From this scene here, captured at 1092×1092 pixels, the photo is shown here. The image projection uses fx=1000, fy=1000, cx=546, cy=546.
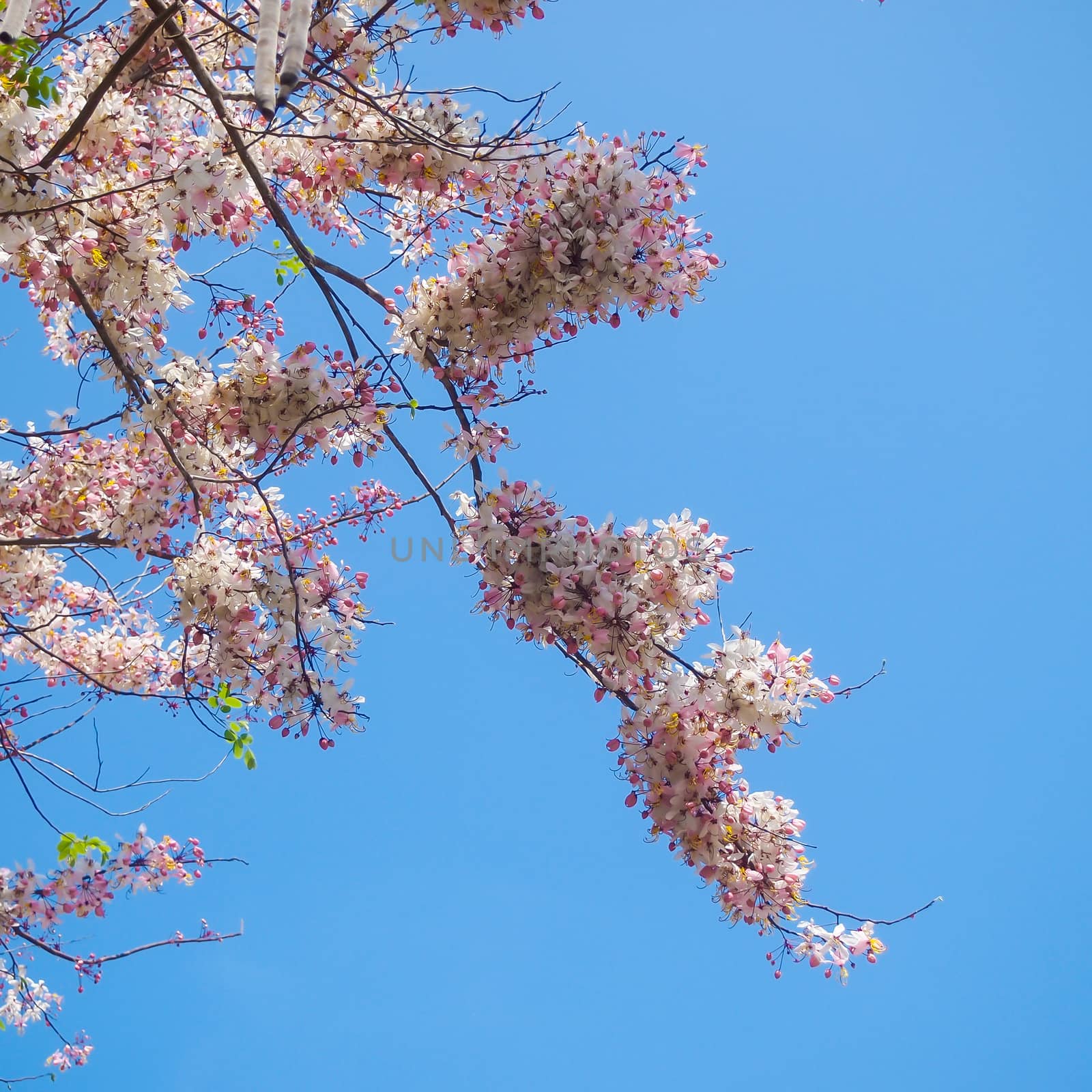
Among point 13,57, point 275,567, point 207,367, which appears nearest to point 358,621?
point 275,567

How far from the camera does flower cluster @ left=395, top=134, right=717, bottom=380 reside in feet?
9.16

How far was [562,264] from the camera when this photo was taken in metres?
2.81

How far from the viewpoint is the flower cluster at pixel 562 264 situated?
2791mm

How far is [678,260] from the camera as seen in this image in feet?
9.46

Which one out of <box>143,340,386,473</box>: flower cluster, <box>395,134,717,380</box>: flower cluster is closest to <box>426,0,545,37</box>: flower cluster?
<box>395,134,717,380</box>: flower cluster

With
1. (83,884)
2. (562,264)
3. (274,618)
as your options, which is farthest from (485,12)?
(83,884)

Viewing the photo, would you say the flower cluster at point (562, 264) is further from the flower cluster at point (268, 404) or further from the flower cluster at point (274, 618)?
the flower cluster at point (274, 618)

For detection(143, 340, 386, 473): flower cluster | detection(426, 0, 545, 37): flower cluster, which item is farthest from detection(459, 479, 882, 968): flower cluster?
detection(426, 0, 545, 37): flower cluster

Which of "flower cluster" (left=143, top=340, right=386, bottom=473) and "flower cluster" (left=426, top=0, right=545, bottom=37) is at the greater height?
"flower cluster" (left=426, top=0, right=545, bottom=37)

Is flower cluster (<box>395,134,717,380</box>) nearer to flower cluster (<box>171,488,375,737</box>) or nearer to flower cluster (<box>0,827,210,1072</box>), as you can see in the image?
flower cluster (<box>171,488,375,737</box>)

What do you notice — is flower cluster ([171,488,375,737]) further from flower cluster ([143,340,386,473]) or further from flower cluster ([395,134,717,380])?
flower cluster ([395,134,717,380])

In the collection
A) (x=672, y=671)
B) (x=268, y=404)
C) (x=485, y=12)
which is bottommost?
(x=672, y=671)

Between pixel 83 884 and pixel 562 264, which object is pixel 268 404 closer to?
pixel 562 264

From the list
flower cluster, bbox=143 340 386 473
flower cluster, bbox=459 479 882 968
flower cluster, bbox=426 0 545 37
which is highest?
flower cluster, bbox=426 0 545 37
